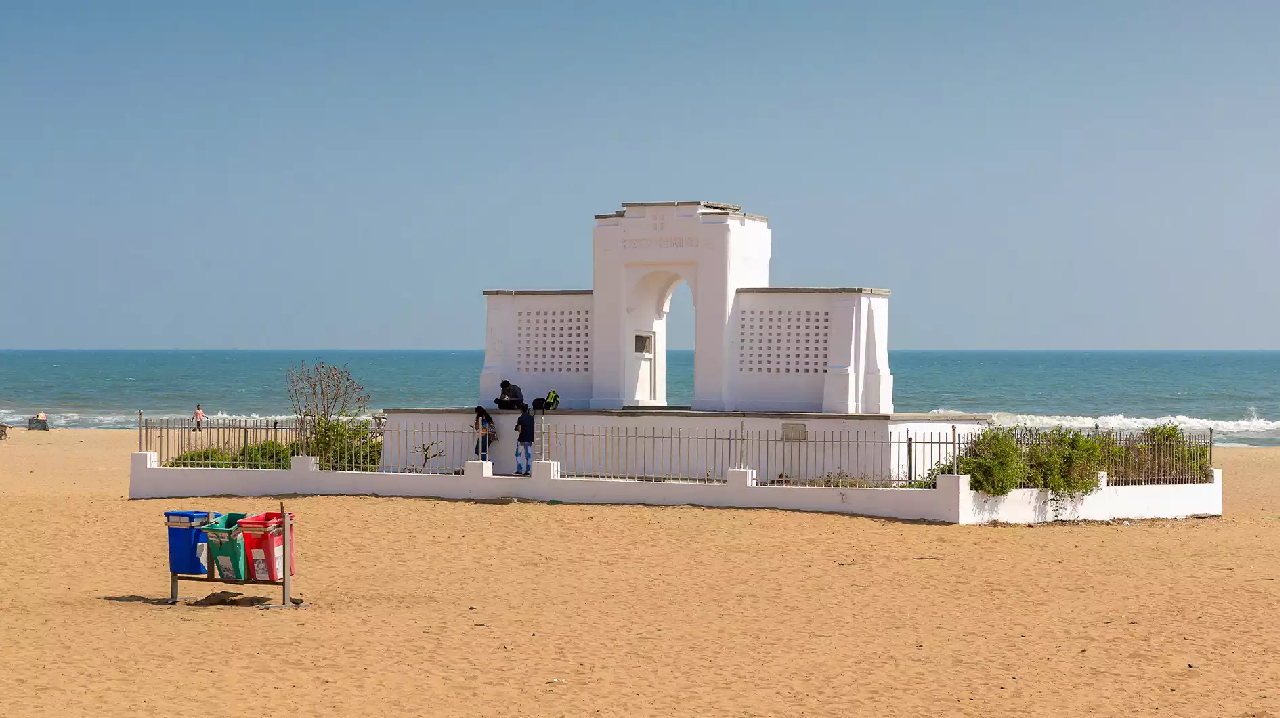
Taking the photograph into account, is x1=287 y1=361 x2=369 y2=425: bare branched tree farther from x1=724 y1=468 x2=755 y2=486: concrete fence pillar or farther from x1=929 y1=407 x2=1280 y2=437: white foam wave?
x1=929 y1=407 x2=1280 y2=437: white foam wave

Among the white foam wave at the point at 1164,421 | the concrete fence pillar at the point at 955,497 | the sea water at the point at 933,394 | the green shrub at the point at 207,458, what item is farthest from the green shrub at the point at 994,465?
the white foam wave at the point at 1164,421

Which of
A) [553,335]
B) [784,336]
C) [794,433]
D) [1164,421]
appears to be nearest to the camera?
[794,433]

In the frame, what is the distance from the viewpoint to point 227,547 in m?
13.8

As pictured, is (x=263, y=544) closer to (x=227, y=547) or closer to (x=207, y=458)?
(x=227, y=547)

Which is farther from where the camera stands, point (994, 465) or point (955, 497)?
point (994, 465)

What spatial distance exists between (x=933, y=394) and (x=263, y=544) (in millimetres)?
76994

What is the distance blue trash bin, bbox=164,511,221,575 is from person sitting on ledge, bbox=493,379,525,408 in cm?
925

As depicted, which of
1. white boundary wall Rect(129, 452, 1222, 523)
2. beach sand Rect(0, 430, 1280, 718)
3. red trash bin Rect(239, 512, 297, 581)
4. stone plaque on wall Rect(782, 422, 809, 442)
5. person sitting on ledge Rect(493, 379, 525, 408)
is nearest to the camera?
beach sand Rect(0, 430, 1280, 718)

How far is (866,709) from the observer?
10398mm

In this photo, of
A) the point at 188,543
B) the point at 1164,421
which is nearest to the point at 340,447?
the point at 188,543

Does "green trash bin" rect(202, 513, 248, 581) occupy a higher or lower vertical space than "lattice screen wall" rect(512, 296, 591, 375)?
lower

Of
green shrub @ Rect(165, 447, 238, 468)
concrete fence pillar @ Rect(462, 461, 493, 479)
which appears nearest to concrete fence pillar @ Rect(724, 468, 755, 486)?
concrete fence pillar @ Rect(462, 461, 493, 479)

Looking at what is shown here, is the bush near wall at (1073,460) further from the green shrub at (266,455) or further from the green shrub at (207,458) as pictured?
the green shrub at (207,458)

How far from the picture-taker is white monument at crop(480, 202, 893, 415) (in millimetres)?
22578
